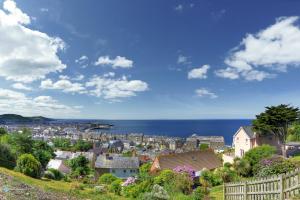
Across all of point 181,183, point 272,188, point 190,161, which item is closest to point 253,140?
point 190,161

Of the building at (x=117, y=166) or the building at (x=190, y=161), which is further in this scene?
the building at (x=117, y=166)

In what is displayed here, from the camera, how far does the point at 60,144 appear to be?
141750 mm

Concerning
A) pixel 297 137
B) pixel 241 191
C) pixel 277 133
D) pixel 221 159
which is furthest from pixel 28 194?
pixel 297 137

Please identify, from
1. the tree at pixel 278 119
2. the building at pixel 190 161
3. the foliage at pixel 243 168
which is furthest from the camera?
the building at pixel 190 161

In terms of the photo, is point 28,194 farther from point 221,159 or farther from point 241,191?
point 221,159

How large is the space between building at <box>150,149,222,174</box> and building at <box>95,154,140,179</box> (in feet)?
64.2

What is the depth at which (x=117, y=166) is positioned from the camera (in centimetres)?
5766

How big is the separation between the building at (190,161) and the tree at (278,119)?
9.97 m

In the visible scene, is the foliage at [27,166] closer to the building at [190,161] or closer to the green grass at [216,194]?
the green grass at [216,194]

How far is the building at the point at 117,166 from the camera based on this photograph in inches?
2248

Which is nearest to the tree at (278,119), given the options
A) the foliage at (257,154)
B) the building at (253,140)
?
the building at (253,140)

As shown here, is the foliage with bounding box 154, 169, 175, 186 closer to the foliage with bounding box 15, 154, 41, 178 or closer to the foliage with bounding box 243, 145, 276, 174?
the foliage with bounding box 243, 145, 276, 174

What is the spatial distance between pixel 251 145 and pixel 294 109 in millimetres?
6731

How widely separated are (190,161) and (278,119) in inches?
528
